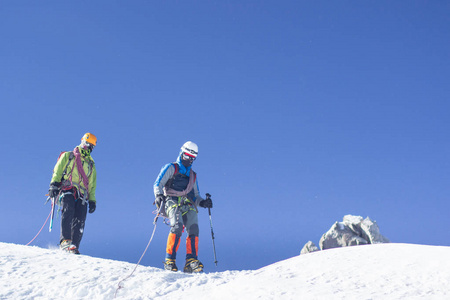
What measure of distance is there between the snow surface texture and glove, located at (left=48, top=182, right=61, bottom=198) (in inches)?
82.1

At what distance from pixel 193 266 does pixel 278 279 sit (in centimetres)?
348

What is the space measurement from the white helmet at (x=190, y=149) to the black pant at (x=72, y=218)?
3.03m

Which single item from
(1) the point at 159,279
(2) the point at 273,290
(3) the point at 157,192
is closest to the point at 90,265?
(1) the point at 159,279

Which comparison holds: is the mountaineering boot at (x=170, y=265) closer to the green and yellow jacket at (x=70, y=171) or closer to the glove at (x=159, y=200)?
the glove at (x=159, y=200)

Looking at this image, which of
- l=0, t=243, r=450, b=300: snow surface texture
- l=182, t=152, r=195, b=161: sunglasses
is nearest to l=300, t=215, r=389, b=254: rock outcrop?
l=182, t=152, r=195, b=161: sunglasses

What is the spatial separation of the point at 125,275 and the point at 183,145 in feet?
12.5

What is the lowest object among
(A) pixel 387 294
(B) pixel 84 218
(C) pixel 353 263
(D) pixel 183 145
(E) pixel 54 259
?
(A) pixel 387 294

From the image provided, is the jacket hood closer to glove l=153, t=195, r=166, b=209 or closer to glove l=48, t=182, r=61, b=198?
glove l=153, t=195, r=166, b=209

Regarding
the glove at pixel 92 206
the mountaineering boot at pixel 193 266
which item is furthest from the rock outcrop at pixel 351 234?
the glove at pixel 92 206

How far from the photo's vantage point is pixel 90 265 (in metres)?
6.58

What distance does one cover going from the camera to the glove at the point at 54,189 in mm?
8773

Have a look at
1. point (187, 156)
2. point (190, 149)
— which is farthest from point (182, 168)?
point (190, 149)

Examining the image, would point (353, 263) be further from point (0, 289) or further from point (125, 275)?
point (0, 289)

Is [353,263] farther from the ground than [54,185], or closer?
closer
